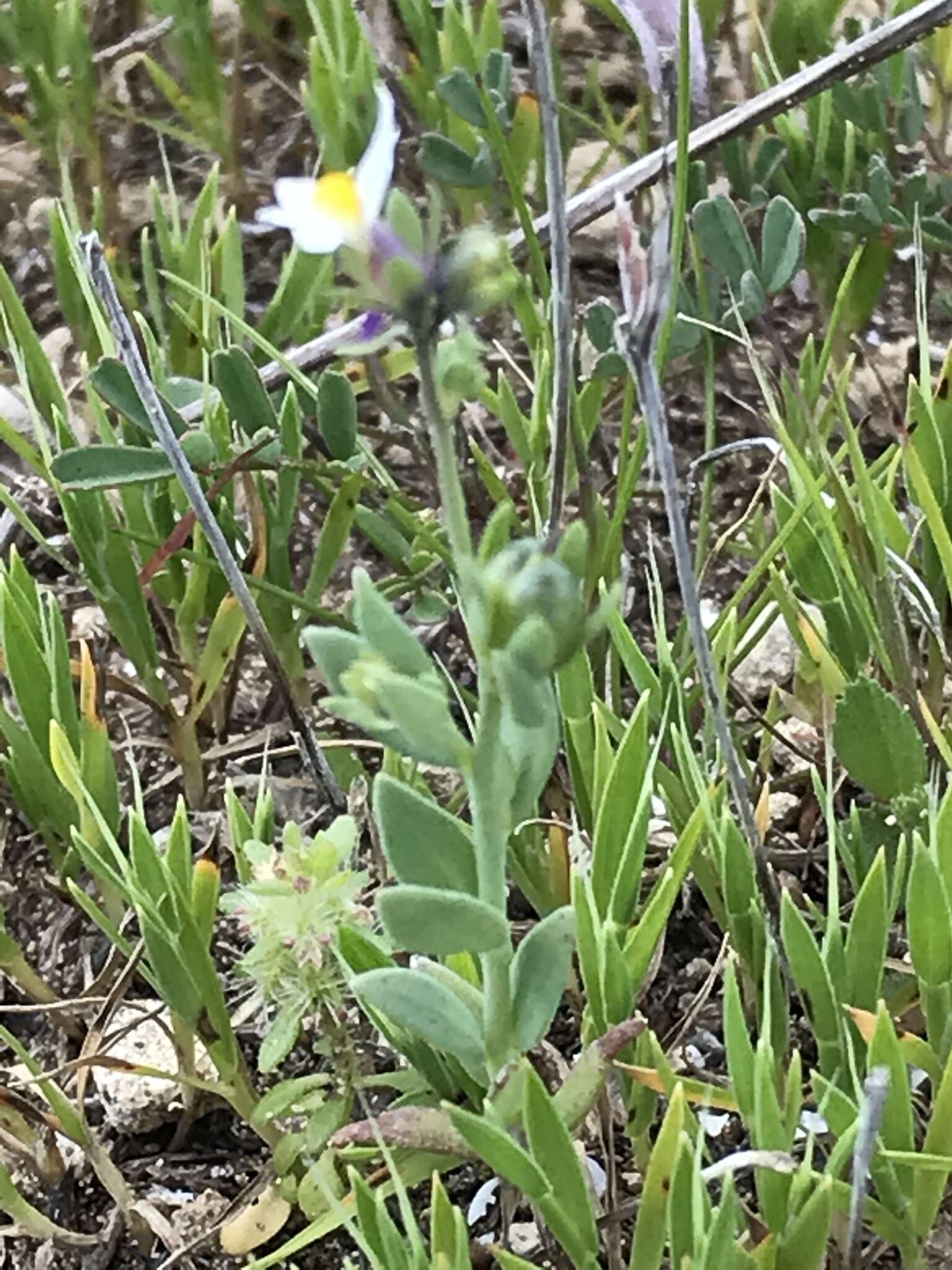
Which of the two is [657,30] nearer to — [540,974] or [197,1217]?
[540,974]

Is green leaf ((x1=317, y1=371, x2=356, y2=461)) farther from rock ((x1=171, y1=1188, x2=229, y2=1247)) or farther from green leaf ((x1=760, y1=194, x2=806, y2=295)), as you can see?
rock ((x1=171, y1=1188, x2=229, y2=1247))

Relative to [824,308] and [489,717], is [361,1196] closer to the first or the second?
[489,717]

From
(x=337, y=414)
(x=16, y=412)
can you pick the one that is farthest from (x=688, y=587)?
(x=16, y=412)

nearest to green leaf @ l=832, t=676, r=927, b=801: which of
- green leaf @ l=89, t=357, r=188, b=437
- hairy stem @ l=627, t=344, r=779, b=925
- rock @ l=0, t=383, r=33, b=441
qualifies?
hairy stem @ l=627, t=344, r=779, b=925

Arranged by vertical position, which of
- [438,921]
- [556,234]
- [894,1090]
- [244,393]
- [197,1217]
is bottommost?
[197,1217]

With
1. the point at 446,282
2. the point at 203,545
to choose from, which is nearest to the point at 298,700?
the point at 203,545

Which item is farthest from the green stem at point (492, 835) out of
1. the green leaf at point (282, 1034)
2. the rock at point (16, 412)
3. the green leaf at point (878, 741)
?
the rock at point (16, 412)
